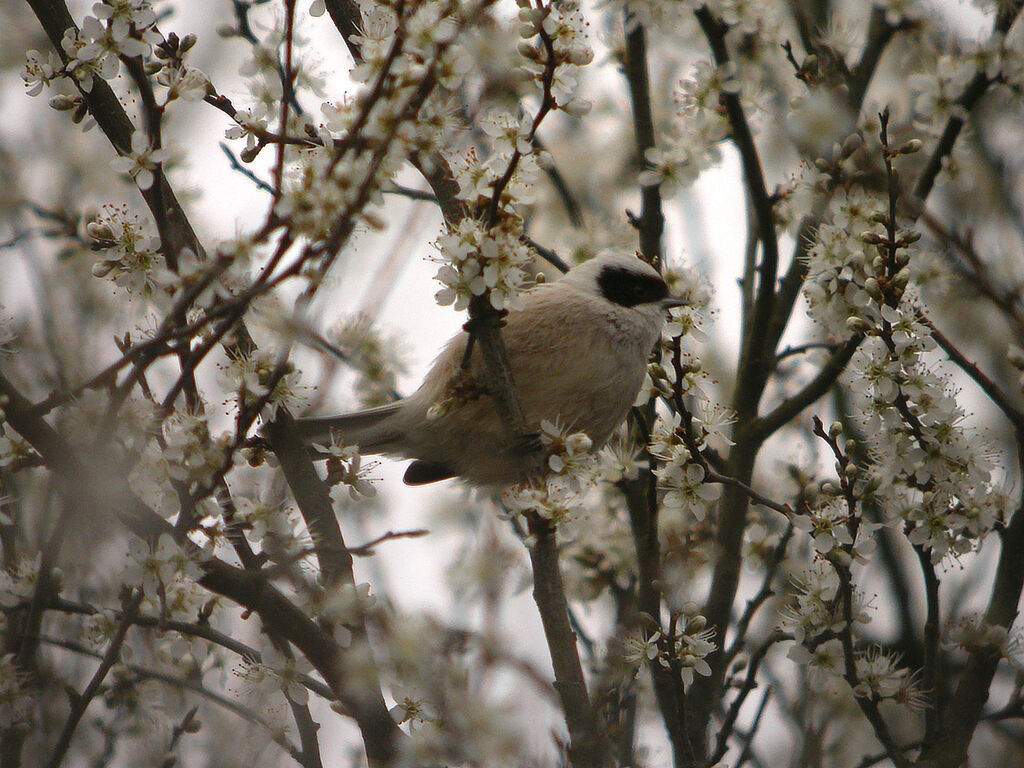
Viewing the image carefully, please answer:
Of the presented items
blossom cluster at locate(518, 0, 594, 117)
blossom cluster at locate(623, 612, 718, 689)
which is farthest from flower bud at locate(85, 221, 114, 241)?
blossom cluster at locate(623, 612, 718, 689)

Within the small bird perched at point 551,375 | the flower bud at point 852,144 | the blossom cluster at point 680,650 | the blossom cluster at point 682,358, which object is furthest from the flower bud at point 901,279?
the small bird perched at point 551,375

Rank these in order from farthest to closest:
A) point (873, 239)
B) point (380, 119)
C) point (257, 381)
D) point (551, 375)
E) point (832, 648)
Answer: point (551, 375)
point (832, 648)
point (873, 239)
point (257, 381)
point (380, 119)

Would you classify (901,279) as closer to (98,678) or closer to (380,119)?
(380,119)

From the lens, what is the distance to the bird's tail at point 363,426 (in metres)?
4.67

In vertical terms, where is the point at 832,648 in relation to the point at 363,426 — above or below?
below

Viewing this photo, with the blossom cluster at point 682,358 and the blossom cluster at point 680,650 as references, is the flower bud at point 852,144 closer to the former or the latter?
the blossom cluster at point 682,358

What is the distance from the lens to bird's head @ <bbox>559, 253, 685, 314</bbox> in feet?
15.0

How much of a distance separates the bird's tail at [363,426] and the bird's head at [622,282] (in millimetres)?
1038

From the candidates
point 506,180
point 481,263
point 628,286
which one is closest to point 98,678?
point 481,263

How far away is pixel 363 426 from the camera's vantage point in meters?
4.76

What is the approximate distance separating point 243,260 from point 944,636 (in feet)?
8.63

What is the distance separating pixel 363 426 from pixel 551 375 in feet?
3.16

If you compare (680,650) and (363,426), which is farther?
(363,426)

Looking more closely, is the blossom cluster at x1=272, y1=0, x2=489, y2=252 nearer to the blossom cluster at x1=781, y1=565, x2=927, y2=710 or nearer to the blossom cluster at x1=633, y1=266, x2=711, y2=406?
the blossom cluster at x1=633, y1=266, x2=711, y2=406
